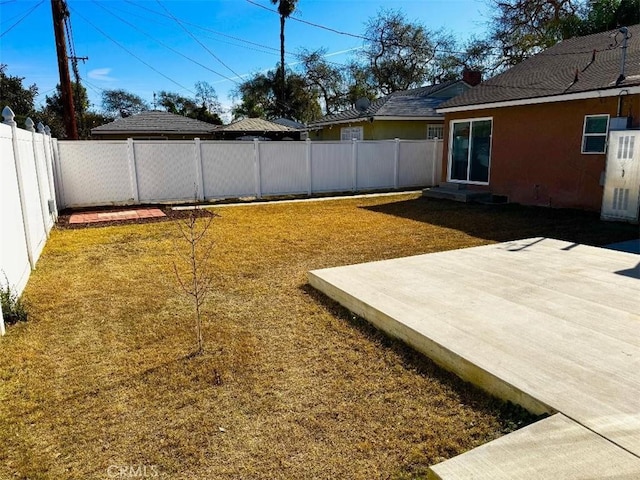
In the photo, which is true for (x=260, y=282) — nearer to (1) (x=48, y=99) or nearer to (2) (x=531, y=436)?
(2) (x=531, y=436)

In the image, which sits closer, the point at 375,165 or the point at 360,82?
the point at 375,165

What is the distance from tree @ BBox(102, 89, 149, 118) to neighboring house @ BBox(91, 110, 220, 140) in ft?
109

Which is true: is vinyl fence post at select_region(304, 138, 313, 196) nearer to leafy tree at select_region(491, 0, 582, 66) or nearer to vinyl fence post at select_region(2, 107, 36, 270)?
vinyl fence post at select_region(2, 107, 36, 270)

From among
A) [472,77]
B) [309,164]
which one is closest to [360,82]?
[472,77]

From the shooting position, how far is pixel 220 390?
2777mm

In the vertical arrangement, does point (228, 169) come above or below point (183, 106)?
below

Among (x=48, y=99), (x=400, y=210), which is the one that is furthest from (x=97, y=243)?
(x=48, y=99)

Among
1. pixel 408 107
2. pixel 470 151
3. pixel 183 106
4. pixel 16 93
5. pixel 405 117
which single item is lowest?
pixel 470 151

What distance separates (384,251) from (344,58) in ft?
102

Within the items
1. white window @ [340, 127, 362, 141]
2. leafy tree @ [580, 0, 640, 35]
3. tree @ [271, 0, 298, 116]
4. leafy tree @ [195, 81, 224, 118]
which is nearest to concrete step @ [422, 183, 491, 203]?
white window @ [340, 127, 362, 141]

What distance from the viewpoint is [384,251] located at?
21.2ft

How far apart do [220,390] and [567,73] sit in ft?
38.5

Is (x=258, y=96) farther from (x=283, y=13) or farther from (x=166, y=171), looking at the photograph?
(x=166, y=171)

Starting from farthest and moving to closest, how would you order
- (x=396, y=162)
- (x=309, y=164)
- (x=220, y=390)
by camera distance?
(x=396, y=162), (x=309, y=164), (x=220, y=390)
